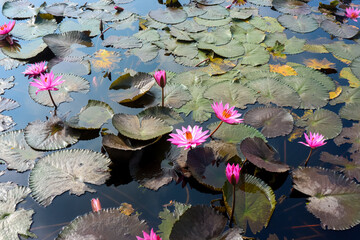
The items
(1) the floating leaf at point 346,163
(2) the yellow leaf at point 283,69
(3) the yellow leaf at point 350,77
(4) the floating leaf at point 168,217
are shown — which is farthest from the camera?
(2) the yellow leaf at point 283,69

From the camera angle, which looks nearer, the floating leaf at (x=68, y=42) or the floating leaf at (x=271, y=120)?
the floating leaf at (x=271, y=120)

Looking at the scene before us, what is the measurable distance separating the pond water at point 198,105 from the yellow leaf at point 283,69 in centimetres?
2

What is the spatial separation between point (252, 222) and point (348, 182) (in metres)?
0.73

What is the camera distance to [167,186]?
6.49ft

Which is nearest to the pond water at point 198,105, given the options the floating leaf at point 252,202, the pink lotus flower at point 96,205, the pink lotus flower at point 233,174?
the floating leaf at point 252,202

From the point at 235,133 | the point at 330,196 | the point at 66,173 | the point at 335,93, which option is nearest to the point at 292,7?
the point at 335,93

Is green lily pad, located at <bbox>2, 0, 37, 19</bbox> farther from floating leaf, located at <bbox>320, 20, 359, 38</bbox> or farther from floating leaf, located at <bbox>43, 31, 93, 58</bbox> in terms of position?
floating leaf, located at <bbox>320, 20, 359, 38</bbox>

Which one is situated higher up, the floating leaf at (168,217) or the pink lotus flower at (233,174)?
the pink lotus flower at (233,174)

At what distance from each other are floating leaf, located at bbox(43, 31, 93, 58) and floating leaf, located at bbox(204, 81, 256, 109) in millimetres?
1526

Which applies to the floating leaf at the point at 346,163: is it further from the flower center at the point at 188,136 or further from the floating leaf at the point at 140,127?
the floating leaf at the point at 140,127

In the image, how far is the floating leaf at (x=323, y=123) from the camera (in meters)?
2.36

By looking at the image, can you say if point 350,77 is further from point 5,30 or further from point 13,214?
point 5,30

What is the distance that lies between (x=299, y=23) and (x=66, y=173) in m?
3.34

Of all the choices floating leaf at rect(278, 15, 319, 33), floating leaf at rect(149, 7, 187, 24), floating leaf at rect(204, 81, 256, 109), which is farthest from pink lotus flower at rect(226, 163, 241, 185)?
floating leaf at rect(278, 15, 319, 33)
